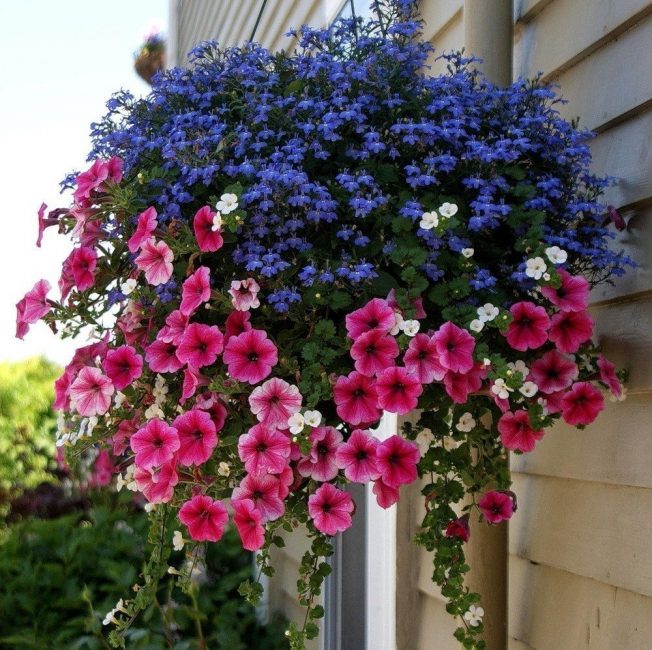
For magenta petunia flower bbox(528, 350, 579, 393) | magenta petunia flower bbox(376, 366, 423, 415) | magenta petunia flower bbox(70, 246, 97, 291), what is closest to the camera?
magenta petunia flower bbox(376, 366, 423, 415)

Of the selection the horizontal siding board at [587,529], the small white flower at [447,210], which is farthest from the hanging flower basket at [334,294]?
the horizontal siding board at [587,529]

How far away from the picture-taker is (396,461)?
1.22 meters

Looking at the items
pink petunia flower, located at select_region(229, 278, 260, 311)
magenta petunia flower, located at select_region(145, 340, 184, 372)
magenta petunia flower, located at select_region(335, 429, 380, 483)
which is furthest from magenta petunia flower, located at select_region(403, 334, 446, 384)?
magenta petunia flower, located at select_region(145, 340, 184, 372)

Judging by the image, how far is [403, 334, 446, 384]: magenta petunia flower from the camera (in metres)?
1.20

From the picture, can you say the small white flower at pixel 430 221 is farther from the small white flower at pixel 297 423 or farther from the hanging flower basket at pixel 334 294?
the small white flower at pixel 297 423

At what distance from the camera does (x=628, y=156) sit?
1439 mm

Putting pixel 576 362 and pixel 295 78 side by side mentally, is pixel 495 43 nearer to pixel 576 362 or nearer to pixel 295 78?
pixel 295 78

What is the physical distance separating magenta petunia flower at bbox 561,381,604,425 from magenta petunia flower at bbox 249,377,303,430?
1.24 ft

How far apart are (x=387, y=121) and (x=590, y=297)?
460 mm

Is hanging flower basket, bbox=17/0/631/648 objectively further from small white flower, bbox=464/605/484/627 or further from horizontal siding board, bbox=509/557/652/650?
horizontal siding board, bbox=509/557/652/650

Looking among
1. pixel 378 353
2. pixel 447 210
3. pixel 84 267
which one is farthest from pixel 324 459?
pixel 84 267

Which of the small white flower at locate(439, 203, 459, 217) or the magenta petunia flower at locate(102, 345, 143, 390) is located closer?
the small white flower at locate(439, 203, 459, 217)

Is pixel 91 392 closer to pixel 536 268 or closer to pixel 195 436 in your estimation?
pixel 195 436

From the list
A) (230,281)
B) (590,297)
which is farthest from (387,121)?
(590,297)
